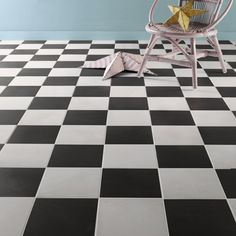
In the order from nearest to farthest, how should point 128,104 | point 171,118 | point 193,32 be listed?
point 171,118, point 128,104, point 193,32

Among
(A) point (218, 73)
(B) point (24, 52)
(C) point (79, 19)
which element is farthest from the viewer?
(C) point (79, 19)

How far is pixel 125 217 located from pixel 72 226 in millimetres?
224

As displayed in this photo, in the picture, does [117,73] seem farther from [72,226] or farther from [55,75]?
[72,226]

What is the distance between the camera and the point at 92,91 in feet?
10.3

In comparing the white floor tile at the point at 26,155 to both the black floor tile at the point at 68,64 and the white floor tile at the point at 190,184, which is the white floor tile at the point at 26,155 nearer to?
the white floor tile at the point at 190,184

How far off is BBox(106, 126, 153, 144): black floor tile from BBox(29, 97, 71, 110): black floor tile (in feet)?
1.68

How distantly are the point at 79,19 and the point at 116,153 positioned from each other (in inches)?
111

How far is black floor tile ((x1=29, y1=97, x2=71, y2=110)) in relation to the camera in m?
2.82

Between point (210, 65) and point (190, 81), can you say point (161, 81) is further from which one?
point (210, 65)

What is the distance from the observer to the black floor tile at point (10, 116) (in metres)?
2.58

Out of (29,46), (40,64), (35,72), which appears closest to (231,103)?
(35,72)

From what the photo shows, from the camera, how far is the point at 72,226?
5.31 ft

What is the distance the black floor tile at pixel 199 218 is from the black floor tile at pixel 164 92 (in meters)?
1.38

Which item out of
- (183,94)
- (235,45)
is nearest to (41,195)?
(183,94)
